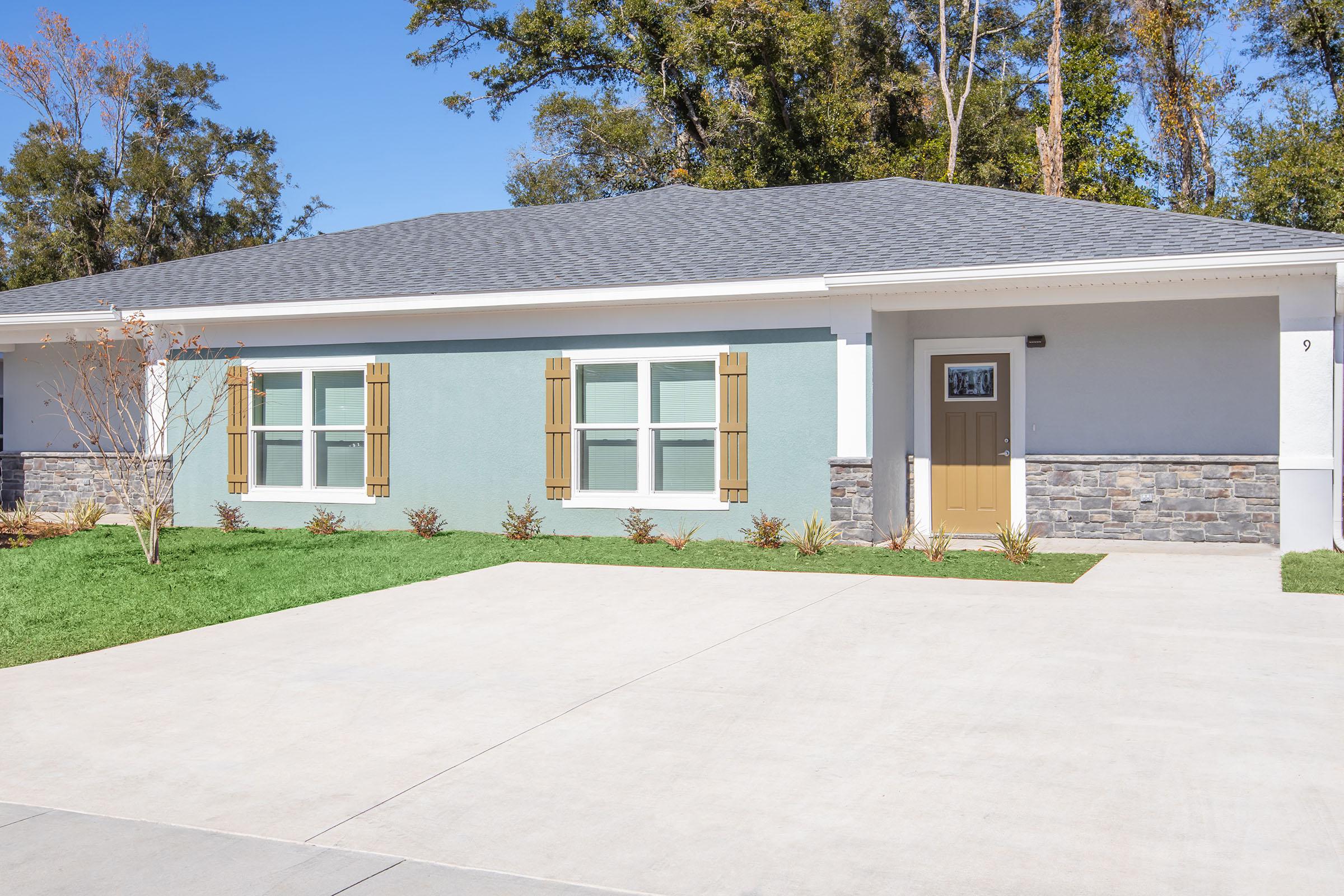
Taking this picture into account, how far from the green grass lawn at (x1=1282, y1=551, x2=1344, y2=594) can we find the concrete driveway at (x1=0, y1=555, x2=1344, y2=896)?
2.48 ft

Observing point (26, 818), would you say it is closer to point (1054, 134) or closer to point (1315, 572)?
point (1315, 572)

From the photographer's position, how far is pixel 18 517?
14.0 meters

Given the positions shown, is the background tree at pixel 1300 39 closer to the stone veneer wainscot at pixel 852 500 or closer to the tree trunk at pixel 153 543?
the stone veneer wainscot at pixel 852 500

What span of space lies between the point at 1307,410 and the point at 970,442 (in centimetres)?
364

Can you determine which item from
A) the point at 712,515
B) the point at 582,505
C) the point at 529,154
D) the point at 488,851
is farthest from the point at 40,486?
the point at 529,154

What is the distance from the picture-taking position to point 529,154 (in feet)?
98.1

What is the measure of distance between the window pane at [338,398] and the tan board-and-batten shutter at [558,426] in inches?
102

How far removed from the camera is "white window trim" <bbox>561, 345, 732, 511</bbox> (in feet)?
40.4

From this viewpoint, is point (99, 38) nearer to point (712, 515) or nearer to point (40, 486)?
point (40, 486)

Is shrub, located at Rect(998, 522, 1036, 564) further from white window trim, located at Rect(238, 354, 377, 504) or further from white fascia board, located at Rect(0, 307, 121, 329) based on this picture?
white fascia board, located at Rect(0, 307, 121, 329)

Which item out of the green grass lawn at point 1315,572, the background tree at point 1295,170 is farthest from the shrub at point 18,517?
the background tree at point 1295,170

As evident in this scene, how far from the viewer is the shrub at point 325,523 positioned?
13.4 m

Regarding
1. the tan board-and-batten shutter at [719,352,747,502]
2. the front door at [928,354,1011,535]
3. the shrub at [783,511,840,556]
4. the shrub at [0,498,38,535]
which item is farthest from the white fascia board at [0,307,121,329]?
the front door at [928,354,1011,535]

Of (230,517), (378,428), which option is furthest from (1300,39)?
(230,517)
